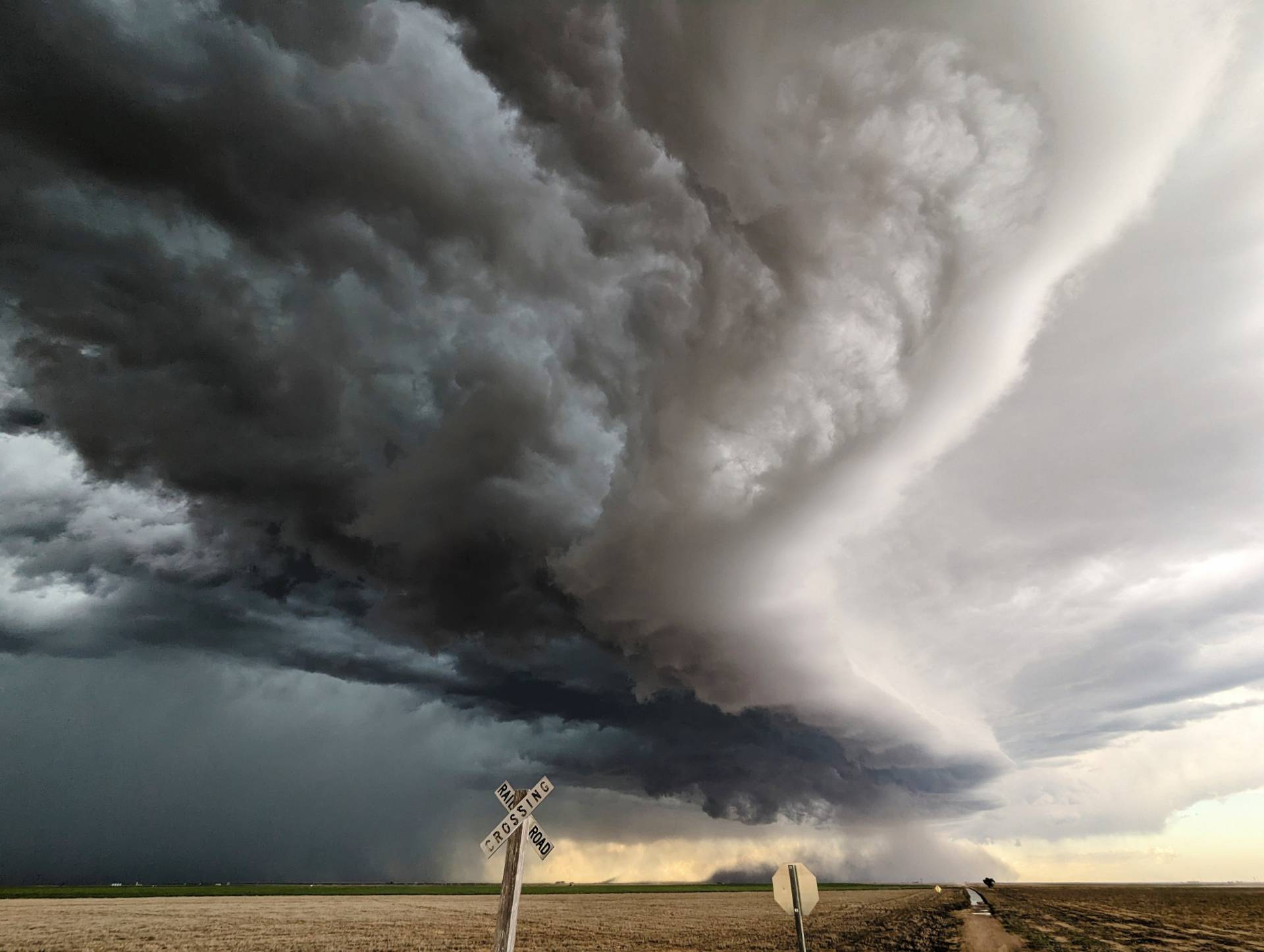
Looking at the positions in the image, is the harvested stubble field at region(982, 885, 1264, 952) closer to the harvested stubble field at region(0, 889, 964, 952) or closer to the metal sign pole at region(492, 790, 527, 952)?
the harvested stubble field at region(0, 889, 964, 952)

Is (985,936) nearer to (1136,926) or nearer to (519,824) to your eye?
(1136,926)

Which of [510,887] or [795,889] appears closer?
[510,887]

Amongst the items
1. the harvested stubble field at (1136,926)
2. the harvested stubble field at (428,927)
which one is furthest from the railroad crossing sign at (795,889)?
the harvested stubble field at (1136,926)

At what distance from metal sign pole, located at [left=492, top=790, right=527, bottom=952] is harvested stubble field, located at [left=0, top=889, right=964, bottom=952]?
25.7 meters

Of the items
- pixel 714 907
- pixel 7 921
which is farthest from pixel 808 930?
pixel 7 921

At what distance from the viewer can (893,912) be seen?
58.8 m

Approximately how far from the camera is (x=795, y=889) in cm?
1301

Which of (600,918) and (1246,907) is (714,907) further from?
(1246,907)

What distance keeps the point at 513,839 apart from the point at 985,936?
4381 cm

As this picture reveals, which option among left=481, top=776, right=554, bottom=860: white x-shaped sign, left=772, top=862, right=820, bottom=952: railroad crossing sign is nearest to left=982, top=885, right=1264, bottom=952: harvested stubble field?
left=772, top=862, right=820, bottom=952: railroad crossing sign

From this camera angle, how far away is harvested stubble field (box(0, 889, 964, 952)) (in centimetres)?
3120

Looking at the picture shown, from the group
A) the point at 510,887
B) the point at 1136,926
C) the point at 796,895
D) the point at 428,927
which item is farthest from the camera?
the point at 1136,926

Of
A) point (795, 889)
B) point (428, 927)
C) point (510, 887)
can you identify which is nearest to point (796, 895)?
point (795, 889)

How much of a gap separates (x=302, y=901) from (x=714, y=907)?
168 ft
